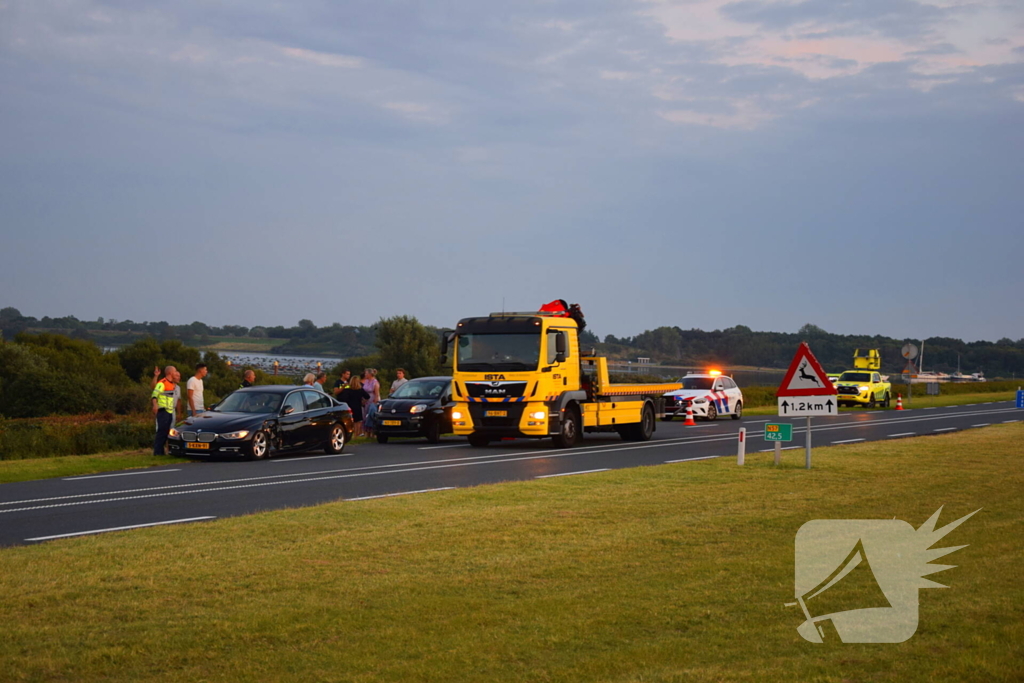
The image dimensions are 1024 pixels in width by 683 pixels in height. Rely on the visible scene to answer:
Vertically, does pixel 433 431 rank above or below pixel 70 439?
above

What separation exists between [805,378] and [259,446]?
1091 centimetres

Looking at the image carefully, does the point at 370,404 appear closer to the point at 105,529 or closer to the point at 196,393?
the point at 196,393

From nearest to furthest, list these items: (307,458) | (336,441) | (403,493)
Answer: (403,493)
(307,458)
(336,441)

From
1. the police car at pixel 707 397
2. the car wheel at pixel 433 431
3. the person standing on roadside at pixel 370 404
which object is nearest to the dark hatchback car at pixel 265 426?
the car wheel at pixel 433 431

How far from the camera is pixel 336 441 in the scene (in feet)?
75.3

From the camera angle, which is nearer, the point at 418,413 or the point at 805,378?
the point at 805,378

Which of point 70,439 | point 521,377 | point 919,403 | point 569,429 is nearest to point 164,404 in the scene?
point 70,439

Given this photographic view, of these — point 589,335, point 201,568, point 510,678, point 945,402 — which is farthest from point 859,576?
point 945,402

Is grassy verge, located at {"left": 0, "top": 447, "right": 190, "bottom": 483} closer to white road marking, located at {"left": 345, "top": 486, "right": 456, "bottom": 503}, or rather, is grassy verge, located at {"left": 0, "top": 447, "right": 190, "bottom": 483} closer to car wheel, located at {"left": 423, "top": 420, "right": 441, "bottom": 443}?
car wheel, located at {"left": 423, "top": 420, "right": 441, "bottom": 443}

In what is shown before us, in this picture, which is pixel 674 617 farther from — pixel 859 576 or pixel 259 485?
pixel 259 485

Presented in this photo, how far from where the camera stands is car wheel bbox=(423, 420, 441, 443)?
25875 millimetres

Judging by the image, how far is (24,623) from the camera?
6.66 meters

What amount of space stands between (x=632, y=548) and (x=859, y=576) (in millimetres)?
2171

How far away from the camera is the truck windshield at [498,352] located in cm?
2342
